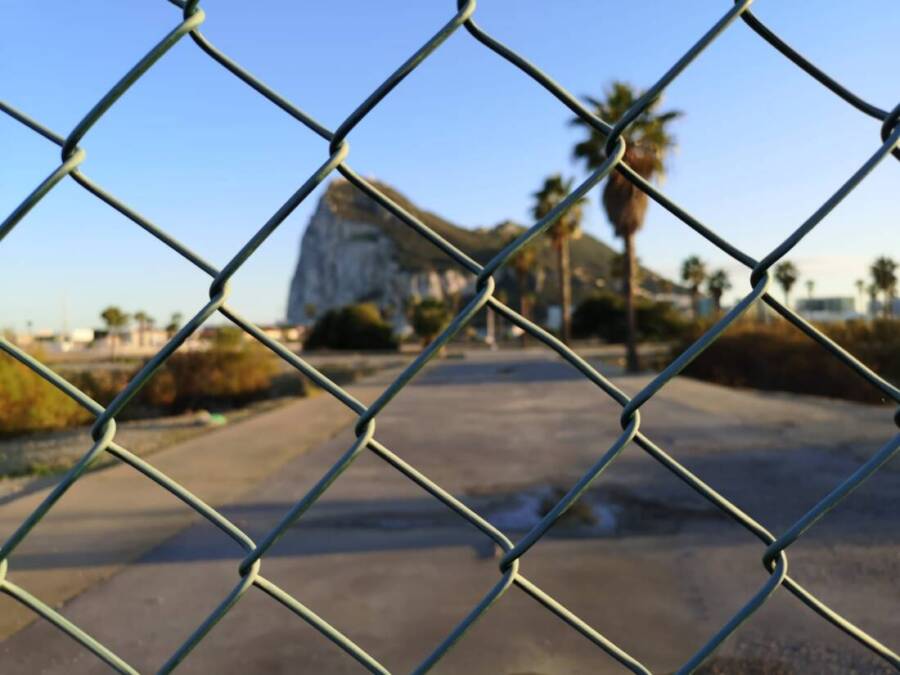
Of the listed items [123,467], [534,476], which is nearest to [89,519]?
[123,467]

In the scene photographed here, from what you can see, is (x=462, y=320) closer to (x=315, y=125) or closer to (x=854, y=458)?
(x=315, y=125)

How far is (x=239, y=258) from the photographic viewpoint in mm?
886

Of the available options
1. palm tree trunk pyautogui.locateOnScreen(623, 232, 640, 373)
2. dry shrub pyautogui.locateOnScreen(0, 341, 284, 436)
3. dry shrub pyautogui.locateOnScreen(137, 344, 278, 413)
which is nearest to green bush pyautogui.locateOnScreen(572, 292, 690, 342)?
palm tree trunk pyautogui.locateOnScreen(623, 232, 640, 373)

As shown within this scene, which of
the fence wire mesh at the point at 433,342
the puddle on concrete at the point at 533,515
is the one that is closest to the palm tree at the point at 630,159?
the puddle on concrete at the point at 533,515

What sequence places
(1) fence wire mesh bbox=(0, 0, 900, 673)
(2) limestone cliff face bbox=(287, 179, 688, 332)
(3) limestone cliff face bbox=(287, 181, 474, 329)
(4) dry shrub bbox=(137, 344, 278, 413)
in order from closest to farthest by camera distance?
(1) fence wire mesh bbox=(0, 0, 900, 673) → (4) dry shrub bbox=(137, 344, 278, 413) → (2) limestone cliff face bbox=(287, 179, 688, 332) → (3) limestone cliff face bbox=(287, 181, 474, 329)

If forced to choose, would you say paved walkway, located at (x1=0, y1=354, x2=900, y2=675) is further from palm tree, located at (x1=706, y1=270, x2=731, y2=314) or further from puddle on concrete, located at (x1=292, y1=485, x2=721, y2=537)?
palm tree, located at (x1=706, y1=270, x2=731, y2=314)

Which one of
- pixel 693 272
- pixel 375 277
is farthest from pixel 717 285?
pixel 375 277

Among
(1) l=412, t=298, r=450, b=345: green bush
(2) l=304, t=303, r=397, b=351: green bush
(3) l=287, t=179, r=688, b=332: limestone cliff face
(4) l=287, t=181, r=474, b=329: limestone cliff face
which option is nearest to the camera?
(1) l=412, t=298, r=450, b=345: green bush

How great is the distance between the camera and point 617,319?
5794 cm

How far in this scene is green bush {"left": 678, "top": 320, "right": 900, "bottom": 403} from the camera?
16375 mm

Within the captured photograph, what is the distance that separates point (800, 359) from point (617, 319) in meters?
40.4

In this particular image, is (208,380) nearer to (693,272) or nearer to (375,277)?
(693,272)

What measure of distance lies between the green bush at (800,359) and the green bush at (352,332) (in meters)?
31.7

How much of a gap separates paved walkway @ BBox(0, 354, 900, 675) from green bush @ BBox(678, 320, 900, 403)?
30.2 feet
